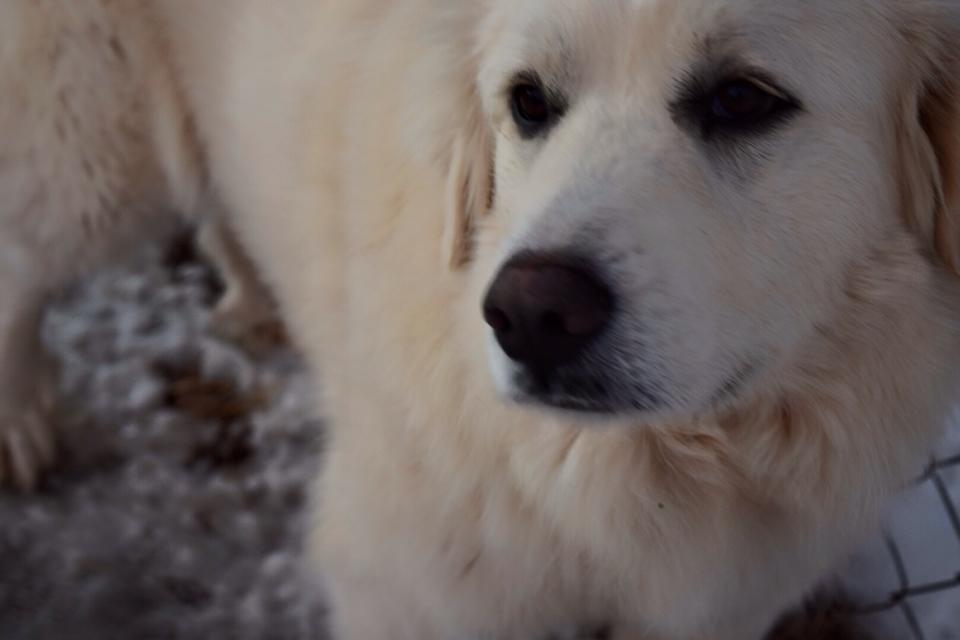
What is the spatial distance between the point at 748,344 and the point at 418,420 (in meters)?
0.63

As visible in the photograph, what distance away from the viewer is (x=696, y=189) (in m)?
1.53

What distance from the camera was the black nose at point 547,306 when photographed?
1.40 meters

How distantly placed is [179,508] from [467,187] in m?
1.71

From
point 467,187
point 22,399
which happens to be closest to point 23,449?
point 22,399

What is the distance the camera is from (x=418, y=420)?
→ 73.9 inches

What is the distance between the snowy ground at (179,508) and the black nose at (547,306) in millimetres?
1206

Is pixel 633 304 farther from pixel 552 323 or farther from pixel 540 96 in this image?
pixel 540 96

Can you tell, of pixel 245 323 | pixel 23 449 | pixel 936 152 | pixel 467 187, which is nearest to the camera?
pixel 936 152

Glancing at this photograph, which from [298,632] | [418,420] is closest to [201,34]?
[418,420]

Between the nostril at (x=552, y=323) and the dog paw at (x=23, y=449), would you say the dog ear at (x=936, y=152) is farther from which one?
the dog paw at (x=23, y=449)

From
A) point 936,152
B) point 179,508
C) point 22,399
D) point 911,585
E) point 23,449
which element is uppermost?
point 936,152

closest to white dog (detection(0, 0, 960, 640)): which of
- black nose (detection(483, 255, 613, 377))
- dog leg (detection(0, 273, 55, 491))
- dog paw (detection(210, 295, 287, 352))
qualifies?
black nose (detection(483, 255, 613, 377))

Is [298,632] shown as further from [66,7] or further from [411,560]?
[66,7]

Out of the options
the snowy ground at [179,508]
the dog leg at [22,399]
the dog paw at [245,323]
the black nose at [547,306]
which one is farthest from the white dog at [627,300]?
the dog paw at [245,323]
